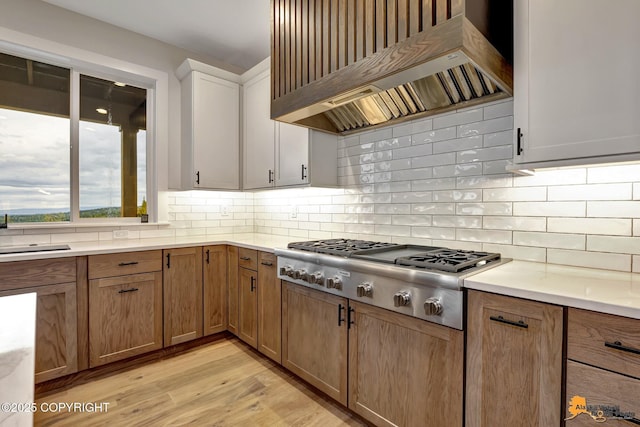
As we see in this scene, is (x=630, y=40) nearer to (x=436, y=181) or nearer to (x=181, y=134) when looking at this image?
(x=436, y=181)

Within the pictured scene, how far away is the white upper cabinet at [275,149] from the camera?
255 centimetres

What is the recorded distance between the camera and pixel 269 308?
94.6 inches

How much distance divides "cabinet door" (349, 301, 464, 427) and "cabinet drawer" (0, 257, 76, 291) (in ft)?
6.49

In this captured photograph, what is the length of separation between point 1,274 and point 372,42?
2614mm

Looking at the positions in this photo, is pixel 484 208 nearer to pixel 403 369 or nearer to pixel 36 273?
pixel 403 369

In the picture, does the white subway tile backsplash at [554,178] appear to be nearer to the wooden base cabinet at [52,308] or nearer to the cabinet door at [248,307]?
the cabinet door at [248,307]

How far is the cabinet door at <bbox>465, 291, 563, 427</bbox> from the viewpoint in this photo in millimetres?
1111

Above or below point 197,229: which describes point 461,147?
above

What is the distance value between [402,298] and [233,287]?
182cm

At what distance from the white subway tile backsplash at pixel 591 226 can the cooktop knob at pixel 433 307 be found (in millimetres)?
816

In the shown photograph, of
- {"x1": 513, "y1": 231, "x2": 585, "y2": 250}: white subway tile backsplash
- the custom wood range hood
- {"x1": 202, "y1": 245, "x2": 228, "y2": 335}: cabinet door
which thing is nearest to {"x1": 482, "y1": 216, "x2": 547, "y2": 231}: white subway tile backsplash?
{"x1": 513, "y1": 231, "x2": 585, "y2": 250}: white subway tile backsplash

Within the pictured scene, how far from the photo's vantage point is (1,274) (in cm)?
198

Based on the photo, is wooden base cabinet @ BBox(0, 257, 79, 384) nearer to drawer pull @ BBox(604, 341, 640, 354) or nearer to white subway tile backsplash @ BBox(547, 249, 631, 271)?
drawer pull @ BBox(604, 341, 640, 354)

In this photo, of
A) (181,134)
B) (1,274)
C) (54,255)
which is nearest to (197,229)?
(181,134)
